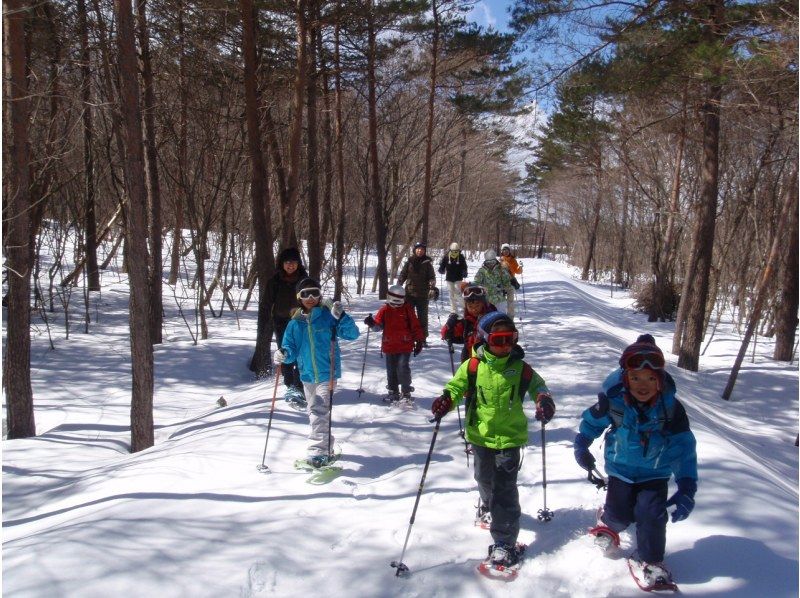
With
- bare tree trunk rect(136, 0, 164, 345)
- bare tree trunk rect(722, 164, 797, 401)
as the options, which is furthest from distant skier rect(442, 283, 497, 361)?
bare tree trunk rect(136, 0, 164, 345)

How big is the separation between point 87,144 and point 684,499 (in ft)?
42.9

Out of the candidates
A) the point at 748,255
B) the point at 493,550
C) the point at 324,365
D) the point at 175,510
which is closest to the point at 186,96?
the point at 324,365

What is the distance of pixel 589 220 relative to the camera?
1768 inches

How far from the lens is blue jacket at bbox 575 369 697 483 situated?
3121 millimetres

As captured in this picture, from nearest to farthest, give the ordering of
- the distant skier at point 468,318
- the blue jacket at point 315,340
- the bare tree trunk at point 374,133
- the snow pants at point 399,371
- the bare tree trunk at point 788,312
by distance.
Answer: the blue jacket at point 315,340, the distant skier at point 468,318, the snow pants at point 399,371, the bare tree trunk at point 374,133, the bare tree trunk at point 788,312

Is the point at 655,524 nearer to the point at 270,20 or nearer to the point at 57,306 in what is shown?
the point at 270,20

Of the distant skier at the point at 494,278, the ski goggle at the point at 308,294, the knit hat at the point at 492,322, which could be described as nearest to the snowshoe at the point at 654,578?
the knit hat at the point at 492,322

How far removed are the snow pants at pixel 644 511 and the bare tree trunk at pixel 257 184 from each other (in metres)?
6.06

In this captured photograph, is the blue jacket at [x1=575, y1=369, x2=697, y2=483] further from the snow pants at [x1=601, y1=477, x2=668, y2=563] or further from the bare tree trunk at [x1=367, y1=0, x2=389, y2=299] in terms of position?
the bare tree trunk at [x1=367, y1=0, x2=389, y2=299]

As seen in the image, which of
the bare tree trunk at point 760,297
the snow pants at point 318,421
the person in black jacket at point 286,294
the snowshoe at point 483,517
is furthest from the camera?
the bare tree trunk at point 760,297

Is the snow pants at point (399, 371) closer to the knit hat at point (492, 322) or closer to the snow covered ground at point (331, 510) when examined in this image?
the snow covered ground at point (331, 510)

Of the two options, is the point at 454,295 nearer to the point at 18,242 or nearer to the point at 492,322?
the point at 18,242

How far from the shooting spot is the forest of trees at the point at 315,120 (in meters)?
7.14

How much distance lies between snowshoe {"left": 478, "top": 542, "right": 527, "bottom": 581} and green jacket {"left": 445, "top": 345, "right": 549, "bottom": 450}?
2.00 ft
